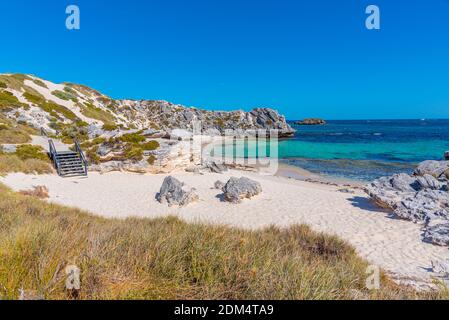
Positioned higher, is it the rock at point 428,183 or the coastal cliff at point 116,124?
the coastal cliff at point 116,124

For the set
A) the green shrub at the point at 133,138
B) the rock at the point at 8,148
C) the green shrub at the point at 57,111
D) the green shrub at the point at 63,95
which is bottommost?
the rock at the point at 8,148

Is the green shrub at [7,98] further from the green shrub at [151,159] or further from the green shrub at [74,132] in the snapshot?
the green shrub at [151,159]

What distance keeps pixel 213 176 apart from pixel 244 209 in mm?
6274

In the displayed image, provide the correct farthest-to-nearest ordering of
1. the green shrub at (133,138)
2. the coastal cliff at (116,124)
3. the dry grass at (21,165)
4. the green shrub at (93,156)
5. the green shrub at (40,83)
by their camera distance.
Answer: the green shrub at (40,83), the green shrub at (133,138), the coastal cliff at (116,124), the green shrub at (93,156), the dry grass at (21,165)

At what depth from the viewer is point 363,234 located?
8547 millimetres

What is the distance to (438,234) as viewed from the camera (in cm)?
802

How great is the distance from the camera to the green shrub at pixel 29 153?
1627cm

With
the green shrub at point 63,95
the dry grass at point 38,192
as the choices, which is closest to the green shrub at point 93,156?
the dry grass at point 38,192

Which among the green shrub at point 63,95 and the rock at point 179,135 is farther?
the green shrub at point 63,95

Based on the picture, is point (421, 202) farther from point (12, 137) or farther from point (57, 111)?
point (57, 111)

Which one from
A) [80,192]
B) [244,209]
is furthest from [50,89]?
[244,209]

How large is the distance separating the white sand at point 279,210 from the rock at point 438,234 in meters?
0.26

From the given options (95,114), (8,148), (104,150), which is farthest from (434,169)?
(95,114)

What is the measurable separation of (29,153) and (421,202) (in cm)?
2110
